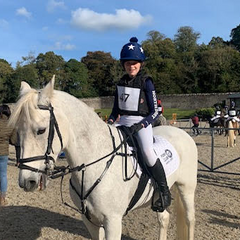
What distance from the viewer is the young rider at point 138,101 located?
3146 millimetres

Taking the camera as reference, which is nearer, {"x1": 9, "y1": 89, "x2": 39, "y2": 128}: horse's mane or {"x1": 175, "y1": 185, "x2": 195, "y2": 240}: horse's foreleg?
{"x1": 9, "y1": 89, "x2": 39, "y2": 128}: horse's mane

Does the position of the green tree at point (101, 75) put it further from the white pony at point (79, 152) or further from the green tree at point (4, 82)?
the white pony at point (79, 152)

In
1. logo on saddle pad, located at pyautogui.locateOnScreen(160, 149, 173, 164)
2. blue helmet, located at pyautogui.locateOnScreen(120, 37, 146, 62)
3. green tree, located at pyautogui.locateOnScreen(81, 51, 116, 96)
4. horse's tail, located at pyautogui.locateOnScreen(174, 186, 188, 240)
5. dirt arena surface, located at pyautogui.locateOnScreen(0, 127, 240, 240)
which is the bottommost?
dirt arena surface, located at pyautogui.locateOnScreen(0, 127, 240, 240)

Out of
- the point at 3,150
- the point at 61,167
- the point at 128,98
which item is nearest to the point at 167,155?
the point at 128,98

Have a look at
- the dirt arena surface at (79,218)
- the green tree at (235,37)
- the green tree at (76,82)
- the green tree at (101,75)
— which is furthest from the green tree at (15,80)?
the green tree at (235,37)

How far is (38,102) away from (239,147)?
1369 centimetres

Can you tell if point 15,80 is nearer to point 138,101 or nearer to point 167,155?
point 167,155

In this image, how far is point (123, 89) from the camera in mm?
3193

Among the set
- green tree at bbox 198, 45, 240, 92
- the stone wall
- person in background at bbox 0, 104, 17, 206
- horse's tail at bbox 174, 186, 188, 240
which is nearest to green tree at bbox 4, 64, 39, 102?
the stone wall

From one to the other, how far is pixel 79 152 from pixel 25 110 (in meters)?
0.67

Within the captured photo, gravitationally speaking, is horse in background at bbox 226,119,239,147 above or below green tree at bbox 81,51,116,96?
below

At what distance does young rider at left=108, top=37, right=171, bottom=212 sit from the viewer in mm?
3146

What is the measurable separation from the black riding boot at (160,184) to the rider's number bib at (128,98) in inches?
26.8

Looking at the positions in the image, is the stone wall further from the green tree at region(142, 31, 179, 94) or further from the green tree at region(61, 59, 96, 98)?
the green tree at region(61, 59, 96, 98)
